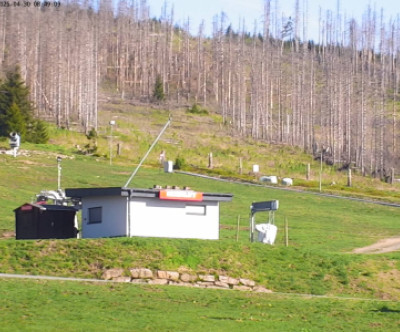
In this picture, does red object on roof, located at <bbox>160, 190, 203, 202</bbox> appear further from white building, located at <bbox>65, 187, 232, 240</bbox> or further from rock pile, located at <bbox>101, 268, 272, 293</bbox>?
rock pile, located at <bbox>101, 268, 272, 293</bbox>

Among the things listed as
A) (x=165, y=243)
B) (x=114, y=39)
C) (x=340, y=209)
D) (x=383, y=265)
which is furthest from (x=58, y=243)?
(x=114, y=39)

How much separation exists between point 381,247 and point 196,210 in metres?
12.4

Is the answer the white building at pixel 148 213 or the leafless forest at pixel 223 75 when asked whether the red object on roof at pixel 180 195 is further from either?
the leafless forest at pixel 223 75

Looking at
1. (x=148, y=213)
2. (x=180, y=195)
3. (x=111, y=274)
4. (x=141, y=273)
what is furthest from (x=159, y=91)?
(x=111, y=274)

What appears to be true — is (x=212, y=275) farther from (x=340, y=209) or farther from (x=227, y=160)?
(x=227, y=160)

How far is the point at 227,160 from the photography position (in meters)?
117

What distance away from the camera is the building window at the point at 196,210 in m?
51.1

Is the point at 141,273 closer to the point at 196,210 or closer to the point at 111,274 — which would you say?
the point at 111,274

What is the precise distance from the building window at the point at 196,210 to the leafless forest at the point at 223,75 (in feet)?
233

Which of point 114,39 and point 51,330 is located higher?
point 114,39

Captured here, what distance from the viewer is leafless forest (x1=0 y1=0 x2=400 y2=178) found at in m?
138

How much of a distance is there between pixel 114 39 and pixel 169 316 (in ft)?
538

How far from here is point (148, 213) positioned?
162 ft

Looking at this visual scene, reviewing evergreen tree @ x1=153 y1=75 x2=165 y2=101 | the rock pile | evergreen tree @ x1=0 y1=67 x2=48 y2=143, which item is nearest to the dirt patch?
the rock pile
